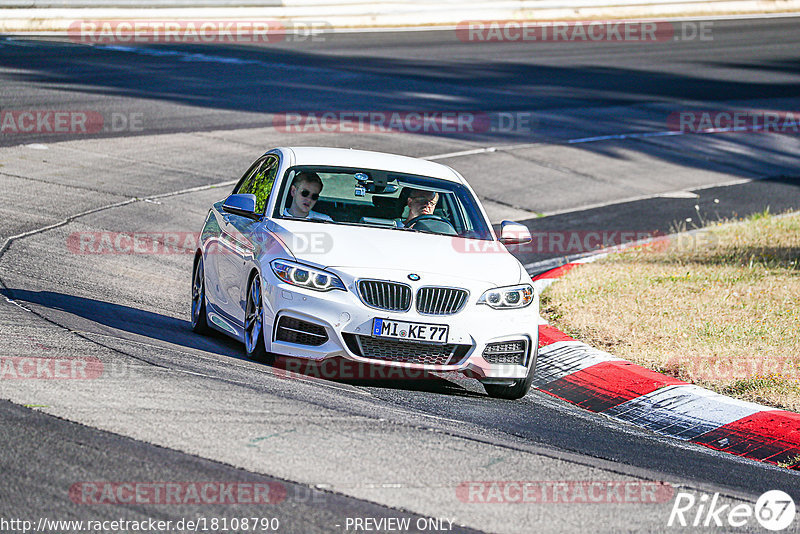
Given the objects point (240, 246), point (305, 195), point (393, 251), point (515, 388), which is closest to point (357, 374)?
point (393, 251)

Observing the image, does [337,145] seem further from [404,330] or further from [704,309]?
[404,330]

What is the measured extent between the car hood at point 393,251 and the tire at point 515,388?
2.11 ft

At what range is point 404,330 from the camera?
758 centimetres

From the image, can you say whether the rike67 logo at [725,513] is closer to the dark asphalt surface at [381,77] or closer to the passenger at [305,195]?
the passenger at [305,195]

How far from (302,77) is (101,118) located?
665cm

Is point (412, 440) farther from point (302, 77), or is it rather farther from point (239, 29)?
point (239, 29)

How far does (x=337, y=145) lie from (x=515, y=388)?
11506mm

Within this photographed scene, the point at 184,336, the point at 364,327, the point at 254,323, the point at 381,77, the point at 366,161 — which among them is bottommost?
the point at 184,336

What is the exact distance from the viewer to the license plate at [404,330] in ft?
24.8

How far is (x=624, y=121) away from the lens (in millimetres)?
23281

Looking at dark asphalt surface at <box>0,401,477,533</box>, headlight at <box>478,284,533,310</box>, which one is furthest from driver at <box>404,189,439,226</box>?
dark asphalt surface at <box>0,401,477,533</box>

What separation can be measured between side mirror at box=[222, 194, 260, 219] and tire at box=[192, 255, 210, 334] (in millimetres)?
957

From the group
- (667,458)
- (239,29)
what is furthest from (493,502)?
(239,29)

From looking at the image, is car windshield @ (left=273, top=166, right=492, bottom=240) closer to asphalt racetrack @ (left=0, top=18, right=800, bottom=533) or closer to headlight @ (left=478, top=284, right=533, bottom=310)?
headlight @ (left=478, top=284, right=533, bottom=310)
